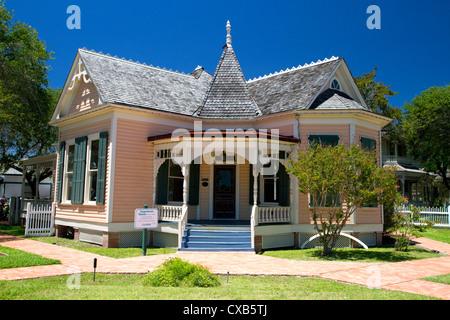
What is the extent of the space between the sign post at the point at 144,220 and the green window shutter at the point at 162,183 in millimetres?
2390

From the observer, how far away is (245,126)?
643 inches

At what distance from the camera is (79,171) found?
610 inches

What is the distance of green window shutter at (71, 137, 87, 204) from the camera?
1522 centimetres

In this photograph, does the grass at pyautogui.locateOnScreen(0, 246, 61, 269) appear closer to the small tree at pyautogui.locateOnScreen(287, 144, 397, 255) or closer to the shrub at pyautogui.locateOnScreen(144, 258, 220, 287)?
the shrub at pyautogui.locateOnScreen(144, 258, 220, 287)

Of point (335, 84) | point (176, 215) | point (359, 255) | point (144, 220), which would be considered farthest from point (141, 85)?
point (359, 255)

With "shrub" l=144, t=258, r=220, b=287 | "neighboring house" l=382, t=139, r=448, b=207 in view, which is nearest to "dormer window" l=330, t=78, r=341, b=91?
"shrub" l=144, t=258, r=220, b=287

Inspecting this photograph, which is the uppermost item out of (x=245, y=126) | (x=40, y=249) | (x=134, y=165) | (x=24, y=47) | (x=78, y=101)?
(x=24, y=47)

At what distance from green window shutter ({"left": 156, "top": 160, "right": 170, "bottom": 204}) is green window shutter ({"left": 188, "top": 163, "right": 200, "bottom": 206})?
98cm

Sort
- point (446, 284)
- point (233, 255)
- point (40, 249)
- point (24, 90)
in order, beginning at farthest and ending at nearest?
point (24, 90) < point (40, 249) < point (233, 255) < point (446, 284)

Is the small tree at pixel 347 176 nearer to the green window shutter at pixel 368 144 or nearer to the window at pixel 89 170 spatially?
the green window shutter at pixel 368 144
